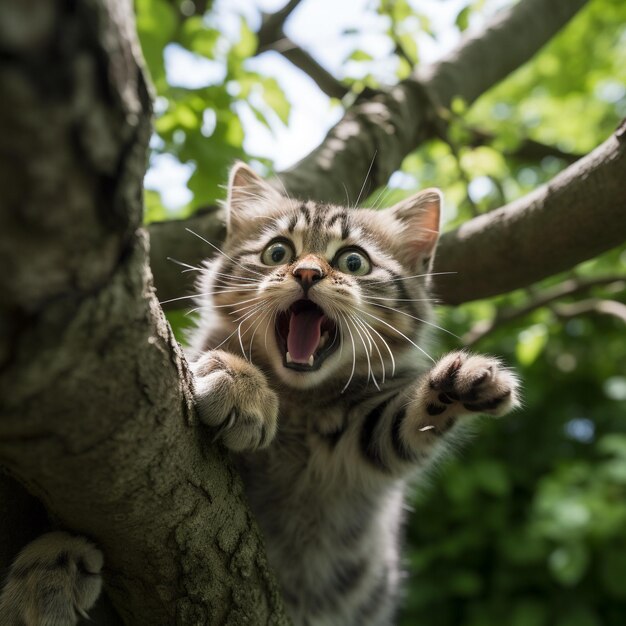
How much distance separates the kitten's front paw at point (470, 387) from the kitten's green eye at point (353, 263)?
0.69m

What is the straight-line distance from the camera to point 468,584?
182 inches

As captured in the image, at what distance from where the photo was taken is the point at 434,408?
2.02 m

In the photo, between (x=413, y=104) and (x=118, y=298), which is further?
(x=413, y=104)

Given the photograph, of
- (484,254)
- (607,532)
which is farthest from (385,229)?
(607,532)

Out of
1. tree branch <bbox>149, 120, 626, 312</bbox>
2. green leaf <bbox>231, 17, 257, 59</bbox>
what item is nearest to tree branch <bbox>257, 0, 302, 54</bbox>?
green leaf <bbox>231, 17, 257, 59</bbox>

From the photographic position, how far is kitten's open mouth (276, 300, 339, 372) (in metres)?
2.34

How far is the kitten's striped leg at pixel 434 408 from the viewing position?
1843 millimetres

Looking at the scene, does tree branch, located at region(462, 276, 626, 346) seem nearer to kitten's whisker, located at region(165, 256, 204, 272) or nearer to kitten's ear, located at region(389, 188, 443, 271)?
kitten's ear, located at region(389, 188, 443, 271)

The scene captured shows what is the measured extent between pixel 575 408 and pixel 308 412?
361 cm

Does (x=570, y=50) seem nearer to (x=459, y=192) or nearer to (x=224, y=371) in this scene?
(x=459, y=192)

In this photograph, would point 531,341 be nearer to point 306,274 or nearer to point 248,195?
point 248,195

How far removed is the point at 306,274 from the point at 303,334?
217 millimetres

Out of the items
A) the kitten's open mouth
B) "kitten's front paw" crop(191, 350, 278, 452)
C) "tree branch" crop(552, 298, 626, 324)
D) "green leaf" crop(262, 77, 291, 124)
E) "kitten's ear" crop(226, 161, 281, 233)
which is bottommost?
"kitten's front paw" crop(191, 350, 278, 452)

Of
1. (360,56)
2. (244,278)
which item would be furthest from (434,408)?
(360,56)
